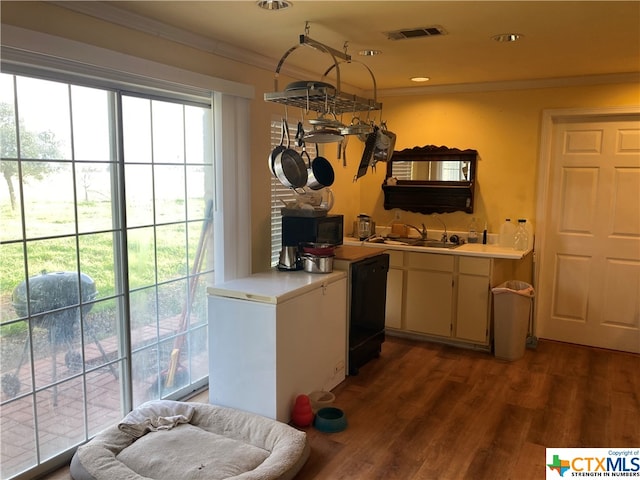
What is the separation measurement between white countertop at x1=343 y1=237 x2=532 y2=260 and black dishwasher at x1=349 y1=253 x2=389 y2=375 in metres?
0.42

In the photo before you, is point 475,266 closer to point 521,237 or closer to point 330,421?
point 521,237

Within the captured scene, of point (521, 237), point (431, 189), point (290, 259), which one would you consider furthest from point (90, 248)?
point (521, 237)

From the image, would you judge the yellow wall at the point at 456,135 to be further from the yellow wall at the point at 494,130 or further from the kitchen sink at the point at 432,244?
the kitchen sink at the point at 432,244

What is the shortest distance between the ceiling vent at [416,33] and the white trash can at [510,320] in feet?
6.99

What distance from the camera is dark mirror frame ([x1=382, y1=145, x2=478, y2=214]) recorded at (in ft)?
15.4

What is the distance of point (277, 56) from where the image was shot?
352cm

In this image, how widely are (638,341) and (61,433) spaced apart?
4.36 m

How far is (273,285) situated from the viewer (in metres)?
3.09

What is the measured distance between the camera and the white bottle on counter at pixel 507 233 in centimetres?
452

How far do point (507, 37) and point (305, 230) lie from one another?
1.79m

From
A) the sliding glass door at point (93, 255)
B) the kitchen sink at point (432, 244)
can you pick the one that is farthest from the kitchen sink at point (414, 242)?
the sliding glass door at point (93, 255)

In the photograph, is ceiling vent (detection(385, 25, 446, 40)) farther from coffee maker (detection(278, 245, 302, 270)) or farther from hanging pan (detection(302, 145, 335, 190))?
coffee maker (detection(278, 245, 302, 270))

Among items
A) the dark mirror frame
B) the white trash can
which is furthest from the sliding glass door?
the white trash can

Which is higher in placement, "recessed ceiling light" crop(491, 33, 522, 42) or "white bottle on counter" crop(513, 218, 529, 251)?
"recessed ceiling light" crop(491, 33, 522, 42)
